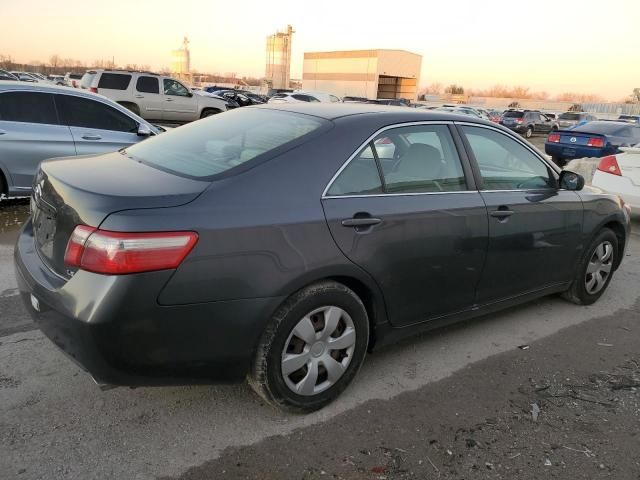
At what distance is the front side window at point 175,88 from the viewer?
18234 millimetres

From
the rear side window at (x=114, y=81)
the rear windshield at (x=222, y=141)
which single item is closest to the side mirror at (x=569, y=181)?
the rear windshield at (x=222, y=141)

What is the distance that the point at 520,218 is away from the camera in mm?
3695

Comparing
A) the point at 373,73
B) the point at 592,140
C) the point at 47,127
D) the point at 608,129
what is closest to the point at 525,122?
the point at 608,129

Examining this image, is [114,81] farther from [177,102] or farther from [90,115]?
[90,115]

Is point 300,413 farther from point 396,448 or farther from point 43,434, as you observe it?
point 43,434

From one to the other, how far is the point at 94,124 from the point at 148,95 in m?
11.8

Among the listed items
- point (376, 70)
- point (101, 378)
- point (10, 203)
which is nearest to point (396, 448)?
point (101, 378)

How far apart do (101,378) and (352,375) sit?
1.35 meters

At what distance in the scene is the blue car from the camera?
1407cm

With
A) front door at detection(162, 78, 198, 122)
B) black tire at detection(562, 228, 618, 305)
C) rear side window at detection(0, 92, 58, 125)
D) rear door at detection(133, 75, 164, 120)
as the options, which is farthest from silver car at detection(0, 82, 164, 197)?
front door at detection(162, 78, 198, 122)

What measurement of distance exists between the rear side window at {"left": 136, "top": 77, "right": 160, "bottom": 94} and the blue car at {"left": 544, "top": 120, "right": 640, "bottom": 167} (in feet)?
41.3

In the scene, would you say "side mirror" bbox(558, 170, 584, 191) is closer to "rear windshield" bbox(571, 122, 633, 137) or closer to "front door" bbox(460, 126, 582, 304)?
"front door" bbox(460, 126, 582, 304)

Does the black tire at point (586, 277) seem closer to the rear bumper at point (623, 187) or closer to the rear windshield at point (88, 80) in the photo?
the rear bumper at point (623, 187)

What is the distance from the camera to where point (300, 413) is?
2.87 m
